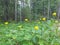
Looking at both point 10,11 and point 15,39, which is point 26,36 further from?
point 10,11

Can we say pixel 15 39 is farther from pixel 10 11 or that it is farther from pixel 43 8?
pixel 43 8

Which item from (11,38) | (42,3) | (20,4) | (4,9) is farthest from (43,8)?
(11,38)

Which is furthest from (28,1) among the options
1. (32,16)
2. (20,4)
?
(32,16)

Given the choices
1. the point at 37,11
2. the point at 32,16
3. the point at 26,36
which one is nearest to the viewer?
the point at 26,36

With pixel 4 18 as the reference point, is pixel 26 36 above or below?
above

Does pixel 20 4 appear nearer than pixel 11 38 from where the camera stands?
No

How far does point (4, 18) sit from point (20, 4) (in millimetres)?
1186

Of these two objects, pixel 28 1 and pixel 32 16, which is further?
pixel 28 1

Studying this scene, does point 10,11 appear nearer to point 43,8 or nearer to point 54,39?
point 43,8

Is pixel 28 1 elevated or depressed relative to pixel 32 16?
elevated

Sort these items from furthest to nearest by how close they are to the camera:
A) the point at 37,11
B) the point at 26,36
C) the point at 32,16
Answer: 1. the point at 37,11
2. the point at 32,16
3. the point at 26,36

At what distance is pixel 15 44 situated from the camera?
2.25 meters

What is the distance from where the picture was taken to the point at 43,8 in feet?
38.5

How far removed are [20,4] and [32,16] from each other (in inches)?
41.6
